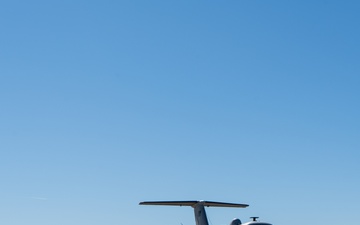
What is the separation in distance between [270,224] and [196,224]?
1013cm

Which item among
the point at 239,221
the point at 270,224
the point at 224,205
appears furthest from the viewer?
the point at 224,205

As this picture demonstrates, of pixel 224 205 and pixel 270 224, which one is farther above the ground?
pixel 224 205

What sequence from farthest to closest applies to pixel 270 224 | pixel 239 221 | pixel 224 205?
pixel 224 205 < pixel 239 221 < pixel 270 224

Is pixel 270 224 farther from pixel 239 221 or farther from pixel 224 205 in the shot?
pixel 224 205

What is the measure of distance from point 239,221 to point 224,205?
338 centimetres

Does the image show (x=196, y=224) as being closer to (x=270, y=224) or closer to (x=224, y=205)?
(x=224, y=205)

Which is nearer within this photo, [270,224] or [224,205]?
[270,224]

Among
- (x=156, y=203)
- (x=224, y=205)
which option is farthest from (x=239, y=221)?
(x=156, y=203)

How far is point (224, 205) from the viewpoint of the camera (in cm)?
5144

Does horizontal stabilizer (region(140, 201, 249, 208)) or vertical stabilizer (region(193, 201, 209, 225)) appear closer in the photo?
horizontal stabilizer (region(140, 201, 249, 208))

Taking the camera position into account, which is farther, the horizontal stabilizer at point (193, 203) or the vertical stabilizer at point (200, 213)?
the vertical stabilizer at point (200, 213)

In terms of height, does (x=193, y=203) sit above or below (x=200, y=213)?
above

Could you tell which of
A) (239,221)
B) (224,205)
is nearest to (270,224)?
(239,221)

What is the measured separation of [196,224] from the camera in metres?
53.0
